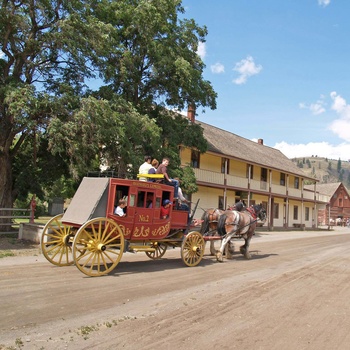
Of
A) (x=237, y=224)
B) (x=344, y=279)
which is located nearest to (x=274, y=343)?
(x=344, y=279)

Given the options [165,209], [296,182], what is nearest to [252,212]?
[165,209]

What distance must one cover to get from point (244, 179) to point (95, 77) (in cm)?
1979

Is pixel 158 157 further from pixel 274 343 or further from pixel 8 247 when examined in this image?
pixel 274 343

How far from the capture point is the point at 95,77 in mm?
16234

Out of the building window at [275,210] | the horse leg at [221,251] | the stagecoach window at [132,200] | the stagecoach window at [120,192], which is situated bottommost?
the horse leg at [221,251]

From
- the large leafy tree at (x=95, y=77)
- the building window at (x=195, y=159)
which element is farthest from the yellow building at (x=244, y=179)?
the large leafy tree at (x=95, y=77)

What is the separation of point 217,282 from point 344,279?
3.59 meters

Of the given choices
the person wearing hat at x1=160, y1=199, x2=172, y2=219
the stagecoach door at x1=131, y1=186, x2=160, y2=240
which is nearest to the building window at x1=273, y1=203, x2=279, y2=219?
the person wearing hat at x1=160, y1=199, x2=172, y2=219

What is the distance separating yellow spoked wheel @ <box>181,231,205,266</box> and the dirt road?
444 millimetres

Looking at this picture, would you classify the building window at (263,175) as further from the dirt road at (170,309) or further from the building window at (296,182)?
the dirt road at (170,309)

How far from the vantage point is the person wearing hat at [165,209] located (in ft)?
31.2

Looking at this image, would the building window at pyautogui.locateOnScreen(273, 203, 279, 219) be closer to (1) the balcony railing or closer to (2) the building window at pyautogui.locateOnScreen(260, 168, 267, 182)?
(1) the balcony railing

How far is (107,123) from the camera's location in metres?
13.8

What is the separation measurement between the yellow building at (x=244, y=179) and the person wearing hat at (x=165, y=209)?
45.5 ft
